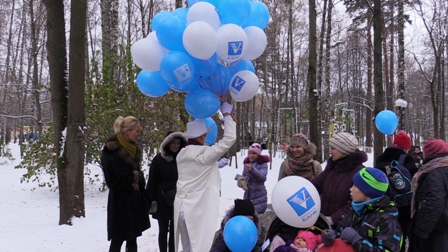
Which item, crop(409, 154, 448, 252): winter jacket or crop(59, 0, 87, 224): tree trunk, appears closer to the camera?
crop(409, 154, 448, 252): winter jacket

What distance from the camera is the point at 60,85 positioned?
709cm

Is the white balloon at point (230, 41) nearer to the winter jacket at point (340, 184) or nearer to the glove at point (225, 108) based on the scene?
the glove at point (225, 108)

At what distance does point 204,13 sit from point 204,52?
0.40 metres

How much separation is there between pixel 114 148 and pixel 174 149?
81 centimetres

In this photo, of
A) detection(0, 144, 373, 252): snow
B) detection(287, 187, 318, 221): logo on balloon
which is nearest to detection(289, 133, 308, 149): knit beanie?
detection(287, 187, 318, 221): logo on balloon

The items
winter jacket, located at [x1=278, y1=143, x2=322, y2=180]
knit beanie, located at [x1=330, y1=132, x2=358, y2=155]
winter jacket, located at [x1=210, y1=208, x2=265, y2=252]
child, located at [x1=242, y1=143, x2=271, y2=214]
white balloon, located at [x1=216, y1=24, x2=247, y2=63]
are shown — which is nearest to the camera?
winter jacket, located at [x1=210, y1=208, x2=265, y2=252]

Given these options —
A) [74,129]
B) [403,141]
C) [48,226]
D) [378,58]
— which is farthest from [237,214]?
[378,58]

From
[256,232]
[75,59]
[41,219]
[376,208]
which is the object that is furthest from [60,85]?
[376,208]

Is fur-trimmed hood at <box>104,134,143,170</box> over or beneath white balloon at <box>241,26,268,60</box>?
beneath

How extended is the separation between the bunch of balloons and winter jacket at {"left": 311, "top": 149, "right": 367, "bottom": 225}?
1.19m

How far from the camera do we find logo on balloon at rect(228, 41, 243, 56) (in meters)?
3.74

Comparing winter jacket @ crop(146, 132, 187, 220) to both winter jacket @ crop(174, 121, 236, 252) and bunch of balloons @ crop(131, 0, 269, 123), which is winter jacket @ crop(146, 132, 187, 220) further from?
bunch of balloons @ crop(131, 0, 269, 123)

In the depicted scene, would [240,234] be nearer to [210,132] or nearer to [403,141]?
[210,132]

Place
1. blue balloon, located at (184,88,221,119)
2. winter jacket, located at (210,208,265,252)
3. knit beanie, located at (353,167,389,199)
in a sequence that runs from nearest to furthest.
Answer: knit beanie, located at (353,167,389,199) → winter jacket, located at (210,208,265,252) → blue balloon, located at (184,88,221,119)
